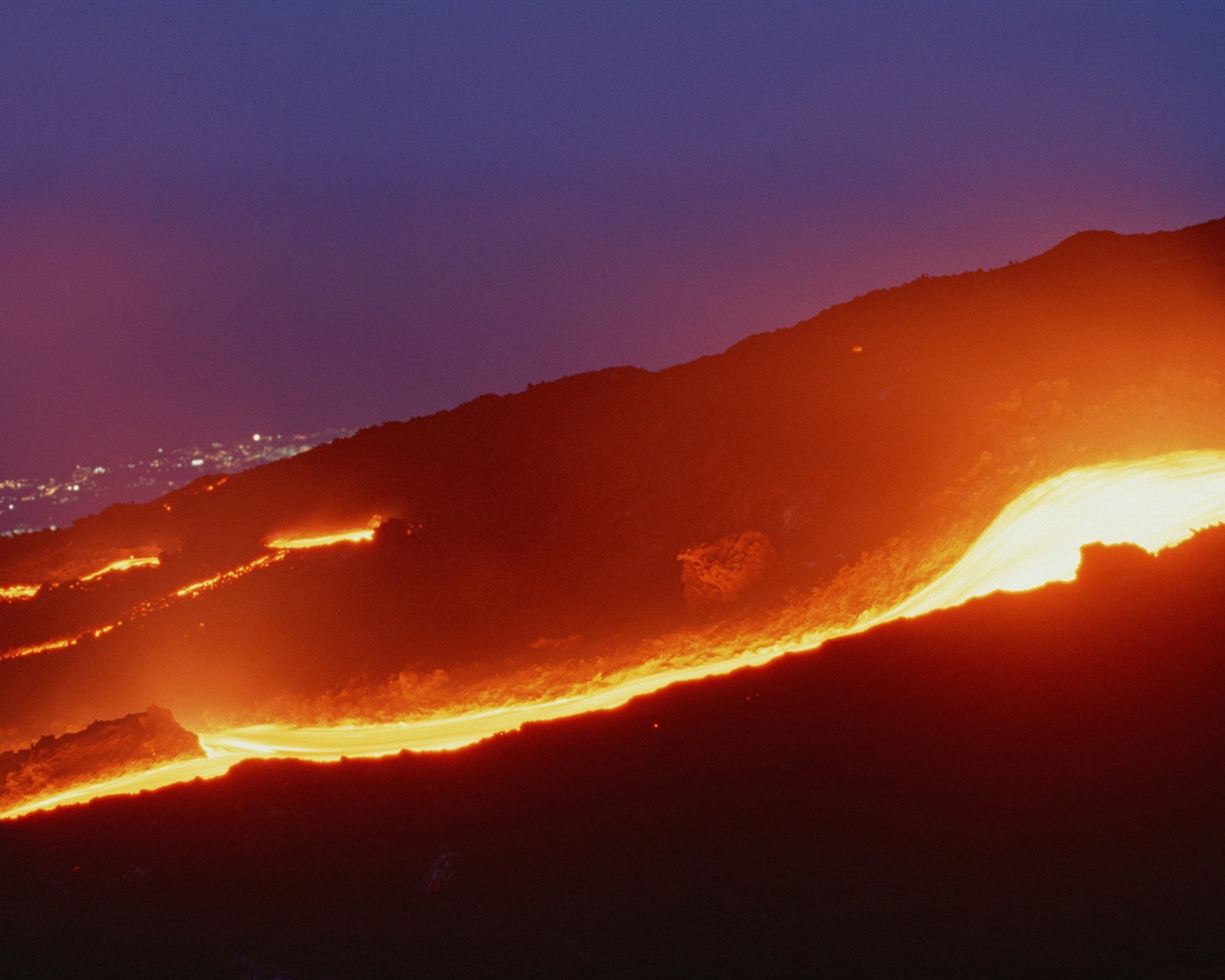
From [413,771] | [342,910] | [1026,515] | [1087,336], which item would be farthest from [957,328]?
[342,910]

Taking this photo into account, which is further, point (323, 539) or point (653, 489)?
point (323, 539)

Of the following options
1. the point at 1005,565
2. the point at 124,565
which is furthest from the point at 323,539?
the point at 1005,565

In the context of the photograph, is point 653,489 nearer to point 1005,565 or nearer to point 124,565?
point 1005,565

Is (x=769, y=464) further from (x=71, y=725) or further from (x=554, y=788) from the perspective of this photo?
(x=71, y=725)

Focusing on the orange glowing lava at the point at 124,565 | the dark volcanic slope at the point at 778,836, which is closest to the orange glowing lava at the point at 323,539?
the orange glowing lava at the point at 124,565

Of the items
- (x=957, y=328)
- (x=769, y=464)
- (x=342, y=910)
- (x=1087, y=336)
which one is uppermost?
(x=957, y=328)

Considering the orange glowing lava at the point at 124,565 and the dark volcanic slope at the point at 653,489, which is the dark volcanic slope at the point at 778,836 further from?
the orange glowing lava at the point at 124,565
